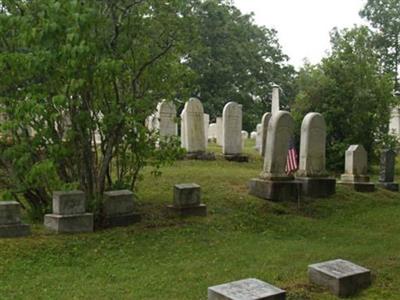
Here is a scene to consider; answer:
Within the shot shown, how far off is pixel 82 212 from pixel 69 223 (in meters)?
0.27

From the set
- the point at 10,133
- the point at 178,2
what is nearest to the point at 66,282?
the point at 10,133

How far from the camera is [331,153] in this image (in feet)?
56.0

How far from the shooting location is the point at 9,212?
23.5 feet

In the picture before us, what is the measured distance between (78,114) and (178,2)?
248cm

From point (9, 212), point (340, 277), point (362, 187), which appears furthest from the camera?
point (362, 187)

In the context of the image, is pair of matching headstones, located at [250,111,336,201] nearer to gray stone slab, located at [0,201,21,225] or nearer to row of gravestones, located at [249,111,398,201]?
row of gravestones, located at [249,111,398,201]

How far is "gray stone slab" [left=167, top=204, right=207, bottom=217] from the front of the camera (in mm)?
8963

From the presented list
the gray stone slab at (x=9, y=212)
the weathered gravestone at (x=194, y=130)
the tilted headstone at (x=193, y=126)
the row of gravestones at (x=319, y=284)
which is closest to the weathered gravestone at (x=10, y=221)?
the gray stone slab at (x=9, y=212)

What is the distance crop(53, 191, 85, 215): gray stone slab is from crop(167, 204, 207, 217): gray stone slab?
1842 mm

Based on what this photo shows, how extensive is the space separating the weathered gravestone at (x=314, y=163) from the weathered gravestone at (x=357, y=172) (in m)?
1.30

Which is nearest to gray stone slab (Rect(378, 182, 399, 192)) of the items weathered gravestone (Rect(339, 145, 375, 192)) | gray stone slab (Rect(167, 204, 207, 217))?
weathered gravestone (Rect(339, 145, 375, 192))

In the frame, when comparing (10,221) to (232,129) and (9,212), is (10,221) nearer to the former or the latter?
(9,212)

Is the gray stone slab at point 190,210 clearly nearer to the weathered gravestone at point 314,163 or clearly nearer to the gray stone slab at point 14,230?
the gray stone slab at point 14,230

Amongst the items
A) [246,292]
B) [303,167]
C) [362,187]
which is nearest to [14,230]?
[246,292]
